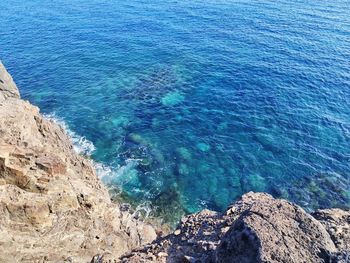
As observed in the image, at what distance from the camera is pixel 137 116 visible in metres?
62.0

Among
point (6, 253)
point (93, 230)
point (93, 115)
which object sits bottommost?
point (93, 115)

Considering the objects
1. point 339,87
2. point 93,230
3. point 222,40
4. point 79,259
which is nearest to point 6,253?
point 79,259

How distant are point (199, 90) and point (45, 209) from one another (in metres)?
45.6

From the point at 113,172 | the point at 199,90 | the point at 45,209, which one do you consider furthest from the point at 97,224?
the point at 199,90

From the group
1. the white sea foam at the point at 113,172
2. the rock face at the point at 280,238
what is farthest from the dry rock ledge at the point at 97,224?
the white sea foam at the point at 113,172

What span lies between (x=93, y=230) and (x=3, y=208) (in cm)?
736

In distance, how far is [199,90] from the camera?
68500 mm

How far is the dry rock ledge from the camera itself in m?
15.2

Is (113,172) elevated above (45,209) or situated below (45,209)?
below

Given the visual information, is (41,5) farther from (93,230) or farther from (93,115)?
(93,230)

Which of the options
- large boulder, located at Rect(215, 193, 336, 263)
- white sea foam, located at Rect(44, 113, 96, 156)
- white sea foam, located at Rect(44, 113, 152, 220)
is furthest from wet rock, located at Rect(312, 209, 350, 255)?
white sea foam, located at Rect(44, 113, 96, 156)

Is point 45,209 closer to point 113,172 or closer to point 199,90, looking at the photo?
point 113,172

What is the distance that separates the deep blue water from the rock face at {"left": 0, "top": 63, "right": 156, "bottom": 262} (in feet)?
51.7

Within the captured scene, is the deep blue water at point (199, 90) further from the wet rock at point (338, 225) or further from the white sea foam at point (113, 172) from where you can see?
the wet rock at point (338, 225)
